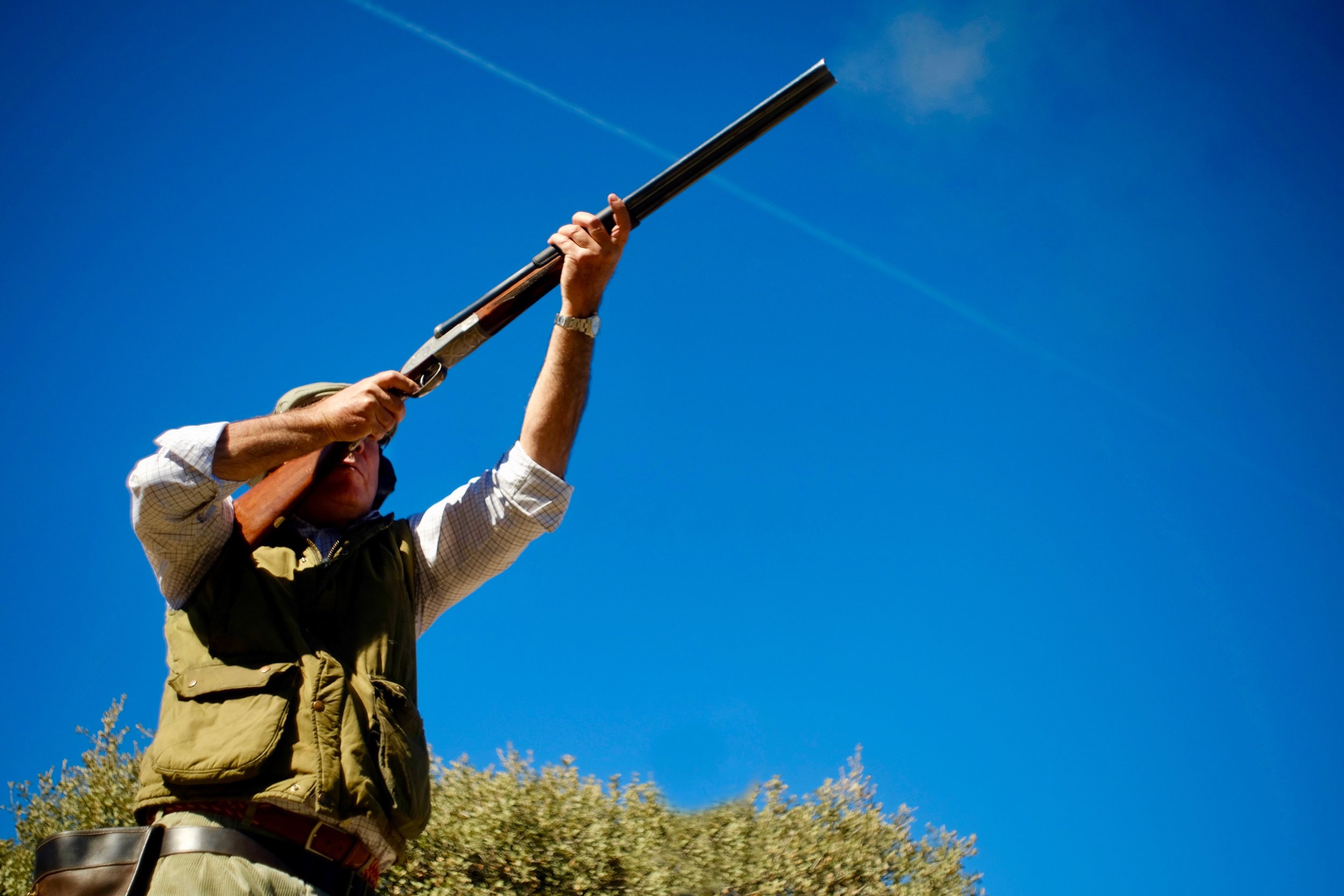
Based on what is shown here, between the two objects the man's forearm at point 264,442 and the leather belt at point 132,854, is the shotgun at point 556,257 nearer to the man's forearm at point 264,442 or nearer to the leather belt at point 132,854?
the man's forearm at point 264,442

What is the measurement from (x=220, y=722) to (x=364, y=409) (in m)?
1.18

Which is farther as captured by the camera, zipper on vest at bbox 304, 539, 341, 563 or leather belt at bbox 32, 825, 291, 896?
zipper on vest at bbox 304, 539, 341, 563

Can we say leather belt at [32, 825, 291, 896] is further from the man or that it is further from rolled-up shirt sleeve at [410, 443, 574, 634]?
rolled-up shirt sleeve at [410, 443, 574, 634]

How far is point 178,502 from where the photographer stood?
127 inches

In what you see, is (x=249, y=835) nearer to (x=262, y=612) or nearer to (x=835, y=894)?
(x=262, y=612)

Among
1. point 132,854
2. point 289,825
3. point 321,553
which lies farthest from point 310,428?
point 132,854

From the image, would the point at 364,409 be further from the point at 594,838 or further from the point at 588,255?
the point at 594,838

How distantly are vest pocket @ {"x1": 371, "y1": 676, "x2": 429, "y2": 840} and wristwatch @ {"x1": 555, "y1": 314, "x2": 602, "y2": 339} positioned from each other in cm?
159

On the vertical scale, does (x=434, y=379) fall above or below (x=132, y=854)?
above

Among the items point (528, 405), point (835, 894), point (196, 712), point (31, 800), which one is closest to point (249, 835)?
point (196, 712)

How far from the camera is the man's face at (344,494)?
3971mm

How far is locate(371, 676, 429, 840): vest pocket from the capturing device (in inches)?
123

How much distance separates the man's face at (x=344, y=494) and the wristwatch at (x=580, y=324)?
0.95 metres

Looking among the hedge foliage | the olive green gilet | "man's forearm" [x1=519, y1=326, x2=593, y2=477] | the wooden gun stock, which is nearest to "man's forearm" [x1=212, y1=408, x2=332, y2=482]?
the wooden gun stock
